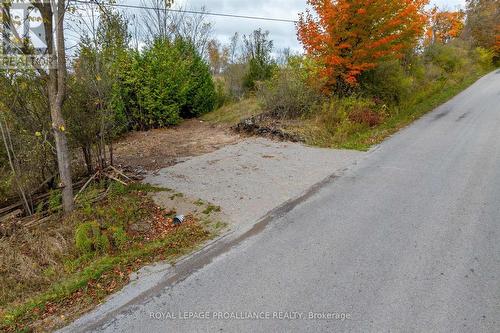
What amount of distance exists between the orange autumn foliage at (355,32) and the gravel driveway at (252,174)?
164 inches

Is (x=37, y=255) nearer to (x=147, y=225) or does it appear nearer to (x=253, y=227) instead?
(x=147, y=225)

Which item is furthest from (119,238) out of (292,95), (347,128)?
(292,95)

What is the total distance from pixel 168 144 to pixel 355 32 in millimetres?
→ 7629

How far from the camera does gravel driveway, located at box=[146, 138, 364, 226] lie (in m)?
5.78

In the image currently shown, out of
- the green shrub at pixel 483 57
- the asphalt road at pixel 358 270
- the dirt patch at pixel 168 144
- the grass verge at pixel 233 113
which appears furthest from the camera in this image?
the green shrub at pixel 483 57

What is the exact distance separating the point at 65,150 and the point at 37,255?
1740mm

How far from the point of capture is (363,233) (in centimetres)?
448

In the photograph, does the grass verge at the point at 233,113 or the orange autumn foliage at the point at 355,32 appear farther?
the grass verge at the point at 233,113

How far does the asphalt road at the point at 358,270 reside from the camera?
2951 millimetres

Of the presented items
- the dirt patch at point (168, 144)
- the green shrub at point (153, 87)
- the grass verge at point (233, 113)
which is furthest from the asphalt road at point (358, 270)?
the green shrub at point (153, 87)

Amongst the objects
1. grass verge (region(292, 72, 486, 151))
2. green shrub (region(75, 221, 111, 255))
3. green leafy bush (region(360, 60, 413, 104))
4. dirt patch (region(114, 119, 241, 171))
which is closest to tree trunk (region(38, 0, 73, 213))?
green shrub (region(75, 221, 111, 255))

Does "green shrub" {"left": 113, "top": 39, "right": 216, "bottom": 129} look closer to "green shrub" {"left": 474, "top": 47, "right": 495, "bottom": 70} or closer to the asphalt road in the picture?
the asphalt road

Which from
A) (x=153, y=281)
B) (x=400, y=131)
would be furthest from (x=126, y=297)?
(x=400, y=131)

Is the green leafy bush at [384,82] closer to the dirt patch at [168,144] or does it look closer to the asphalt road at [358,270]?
the dirt patch at [168,144]
